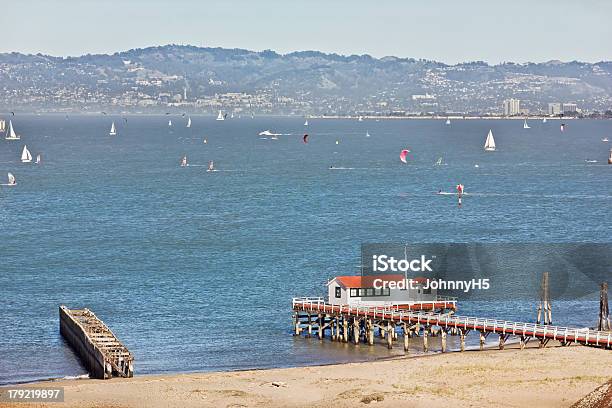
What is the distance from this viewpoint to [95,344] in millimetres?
56938

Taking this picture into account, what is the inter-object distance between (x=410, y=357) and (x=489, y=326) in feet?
13.5

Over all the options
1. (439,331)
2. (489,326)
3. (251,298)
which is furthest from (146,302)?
(489,326)

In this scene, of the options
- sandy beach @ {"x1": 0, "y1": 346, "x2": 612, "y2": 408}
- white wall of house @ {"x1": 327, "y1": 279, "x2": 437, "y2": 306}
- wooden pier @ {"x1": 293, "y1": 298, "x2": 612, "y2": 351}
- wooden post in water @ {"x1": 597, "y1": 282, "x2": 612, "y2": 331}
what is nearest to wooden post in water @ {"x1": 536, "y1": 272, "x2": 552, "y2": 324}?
wooden pier @ {"x1": 293, "y1": 298, "x2": 612, "y2": 351}

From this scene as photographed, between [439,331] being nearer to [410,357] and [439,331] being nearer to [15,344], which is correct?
[410,357]

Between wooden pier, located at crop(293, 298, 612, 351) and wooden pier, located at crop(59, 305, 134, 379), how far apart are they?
1115 cm

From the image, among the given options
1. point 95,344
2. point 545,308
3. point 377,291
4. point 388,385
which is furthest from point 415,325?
point 95,344

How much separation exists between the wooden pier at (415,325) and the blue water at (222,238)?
1407 millimetres

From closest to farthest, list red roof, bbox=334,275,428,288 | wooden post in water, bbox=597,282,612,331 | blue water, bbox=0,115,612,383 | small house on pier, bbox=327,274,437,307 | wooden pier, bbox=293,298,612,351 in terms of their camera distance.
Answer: wooden pier, bbox=293,298,612,351
wooden post in water, bbox=597,282,612,331
blue water, bbox=0,115,612,383
small house on pier, bbox=327,274,437,307
red roof, bbox=334,275,428,288

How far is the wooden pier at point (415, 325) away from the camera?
57.1 metres

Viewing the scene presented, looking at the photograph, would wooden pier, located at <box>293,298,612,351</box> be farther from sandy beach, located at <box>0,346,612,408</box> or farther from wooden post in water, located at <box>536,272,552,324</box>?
wooden post in water, located at <box>536,272,552,324</box>

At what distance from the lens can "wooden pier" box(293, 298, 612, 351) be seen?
5712 centimetres

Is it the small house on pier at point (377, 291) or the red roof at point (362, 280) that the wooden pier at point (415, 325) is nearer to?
the small house on pier at point (377, 291)

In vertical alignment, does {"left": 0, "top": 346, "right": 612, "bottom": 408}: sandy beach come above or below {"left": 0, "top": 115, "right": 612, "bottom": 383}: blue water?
above

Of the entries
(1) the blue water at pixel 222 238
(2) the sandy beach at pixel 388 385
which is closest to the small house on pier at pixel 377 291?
(1) the blue water at pixel 222 238
